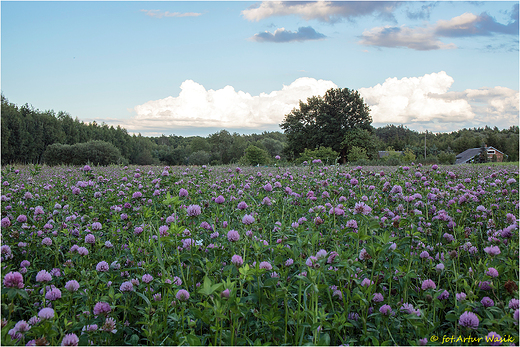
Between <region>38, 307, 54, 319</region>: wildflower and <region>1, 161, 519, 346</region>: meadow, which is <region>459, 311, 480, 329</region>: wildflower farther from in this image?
<region>38, 307, 54, 319</region>: wildflower

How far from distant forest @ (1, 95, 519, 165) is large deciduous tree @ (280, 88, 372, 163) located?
320 centimetres

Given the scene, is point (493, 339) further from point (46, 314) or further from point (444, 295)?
point (46, 314)

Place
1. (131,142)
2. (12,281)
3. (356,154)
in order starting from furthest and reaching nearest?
(131,142)
(356,154)
(12,281)

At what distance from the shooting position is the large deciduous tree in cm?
5103

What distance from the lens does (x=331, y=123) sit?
171 feet

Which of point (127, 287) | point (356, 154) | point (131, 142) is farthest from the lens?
point (131, 142)

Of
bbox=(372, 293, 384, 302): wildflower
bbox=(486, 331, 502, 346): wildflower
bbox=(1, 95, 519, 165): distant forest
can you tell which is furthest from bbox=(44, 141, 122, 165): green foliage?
bbox=(486, 331, 502, 346): wildflower

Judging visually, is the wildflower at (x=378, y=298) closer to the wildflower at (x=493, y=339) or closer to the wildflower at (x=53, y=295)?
the wildflower at (x=493, y=339)

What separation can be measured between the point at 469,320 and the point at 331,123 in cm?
5229

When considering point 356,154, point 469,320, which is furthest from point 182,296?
point 356,154

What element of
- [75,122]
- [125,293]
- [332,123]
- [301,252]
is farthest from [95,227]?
[75,122]

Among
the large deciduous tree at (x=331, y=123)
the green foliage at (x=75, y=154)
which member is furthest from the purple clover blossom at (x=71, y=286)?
the green foliage at (x=75, y=154)

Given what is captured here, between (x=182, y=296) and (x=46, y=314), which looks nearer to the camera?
(x=46, y=314)

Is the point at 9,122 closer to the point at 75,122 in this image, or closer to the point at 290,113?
the point at 75,122
